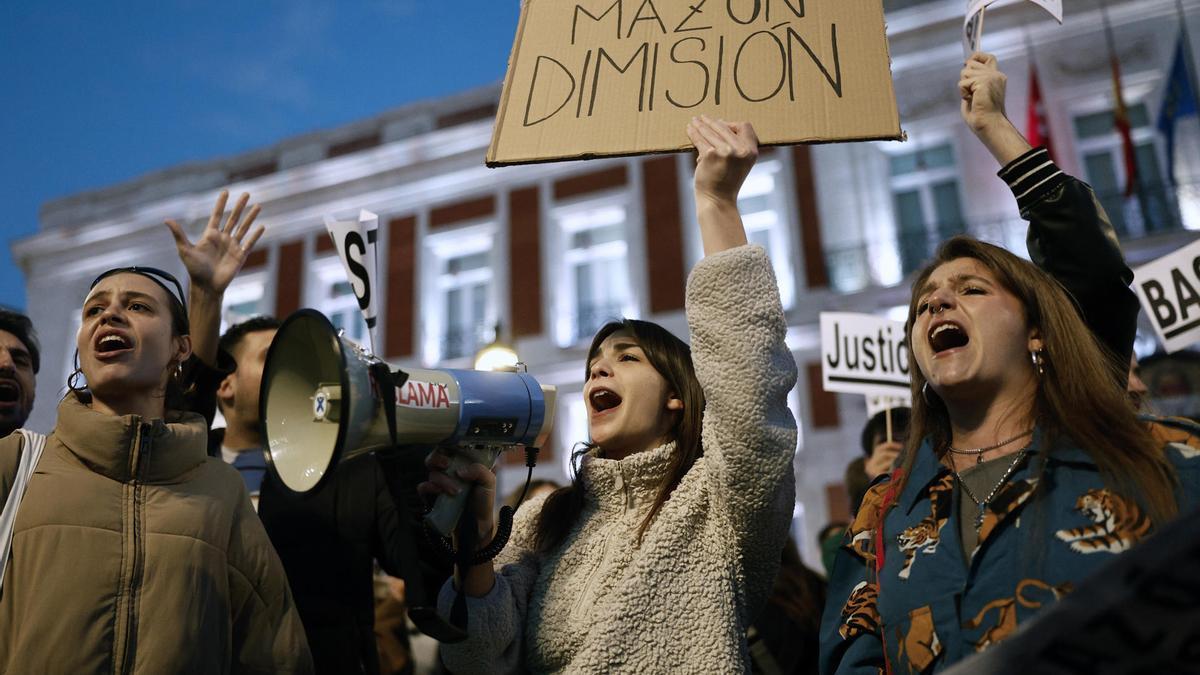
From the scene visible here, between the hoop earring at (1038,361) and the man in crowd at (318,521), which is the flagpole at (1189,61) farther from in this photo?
the man in crowd at (318,521)

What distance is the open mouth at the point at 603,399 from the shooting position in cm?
234

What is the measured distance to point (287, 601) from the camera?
7.39ft

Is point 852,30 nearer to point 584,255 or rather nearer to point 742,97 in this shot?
point 742,97

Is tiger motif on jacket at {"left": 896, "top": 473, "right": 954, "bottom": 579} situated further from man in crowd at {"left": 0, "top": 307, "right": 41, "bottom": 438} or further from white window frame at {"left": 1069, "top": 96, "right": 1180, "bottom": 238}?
white window frame at {"left": 1069, "top": 96, "right": 1180, "bottom": 238}

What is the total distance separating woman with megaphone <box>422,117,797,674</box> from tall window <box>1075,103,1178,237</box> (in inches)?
461

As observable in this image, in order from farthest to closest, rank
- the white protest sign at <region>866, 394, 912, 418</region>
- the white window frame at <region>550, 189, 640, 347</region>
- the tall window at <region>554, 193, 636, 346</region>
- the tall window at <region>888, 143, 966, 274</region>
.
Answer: the tall window at <region>554, 193, 636, 346</region>, the white window frame at <region>550, 189, 640, 347</region>, the tall window at <region>888, 143, 966, 274</region>, the white protest sign at <region>866, 394, 912, 418</region>

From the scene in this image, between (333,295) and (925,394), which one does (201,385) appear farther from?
(333,295)

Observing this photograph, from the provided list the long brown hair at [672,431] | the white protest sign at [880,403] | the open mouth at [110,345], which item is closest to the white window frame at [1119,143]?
the white protest sign at [880,403]

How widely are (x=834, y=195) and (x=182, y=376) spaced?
39.9 feet

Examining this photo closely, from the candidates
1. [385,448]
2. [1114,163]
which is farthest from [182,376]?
[1114,163]

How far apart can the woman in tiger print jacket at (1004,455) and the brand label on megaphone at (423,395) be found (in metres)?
0.91

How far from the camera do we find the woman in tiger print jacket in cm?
161

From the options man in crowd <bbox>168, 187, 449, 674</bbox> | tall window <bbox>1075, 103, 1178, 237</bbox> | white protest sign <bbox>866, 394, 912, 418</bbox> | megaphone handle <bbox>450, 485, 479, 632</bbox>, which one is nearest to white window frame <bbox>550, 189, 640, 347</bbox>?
tall window <bbox>1075, 103, 1178, 237</bbox>

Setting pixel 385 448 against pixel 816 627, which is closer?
pixel 385 448
